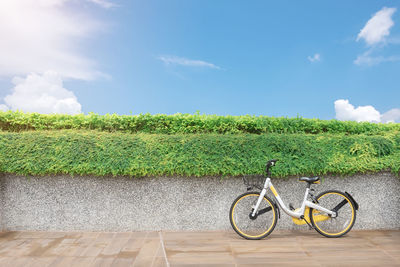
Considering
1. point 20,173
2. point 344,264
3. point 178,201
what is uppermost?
point 20,173

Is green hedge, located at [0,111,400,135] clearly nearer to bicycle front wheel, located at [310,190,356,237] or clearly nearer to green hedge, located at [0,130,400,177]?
green hedge, located at [0,130,400,177]

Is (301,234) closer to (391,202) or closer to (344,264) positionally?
(344,264)

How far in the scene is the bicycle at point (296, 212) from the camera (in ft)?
15.2

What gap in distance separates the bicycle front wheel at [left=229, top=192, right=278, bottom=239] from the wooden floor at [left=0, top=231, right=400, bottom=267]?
0.17 metres

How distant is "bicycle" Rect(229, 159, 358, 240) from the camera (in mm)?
4647

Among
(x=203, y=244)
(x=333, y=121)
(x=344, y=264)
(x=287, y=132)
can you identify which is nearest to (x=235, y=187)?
(x=203, y=244)

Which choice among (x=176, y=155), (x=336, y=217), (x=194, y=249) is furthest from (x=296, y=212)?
(x=176, y=155)

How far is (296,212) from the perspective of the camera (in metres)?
Answer: 4.70

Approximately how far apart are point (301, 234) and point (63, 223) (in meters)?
4.08

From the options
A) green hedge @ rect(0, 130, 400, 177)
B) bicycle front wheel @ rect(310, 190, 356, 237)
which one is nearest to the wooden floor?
bicycle front wheel @ rect(310, 190, 356, 237)

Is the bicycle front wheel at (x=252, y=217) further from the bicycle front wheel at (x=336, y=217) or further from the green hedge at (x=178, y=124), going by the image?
the green hedge at (x=178, y=124)

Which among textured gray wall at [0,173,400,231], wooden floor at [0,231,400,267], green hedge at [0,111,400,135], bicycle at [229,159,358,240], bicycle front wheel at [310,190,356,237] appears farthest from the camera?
green hedge at [0,111,400,135]

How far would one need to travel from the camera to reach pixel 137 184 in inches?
200

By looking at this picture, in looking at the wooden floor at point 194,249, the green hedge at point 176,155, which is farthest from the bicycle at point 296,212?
the green hedge at point 176,155
